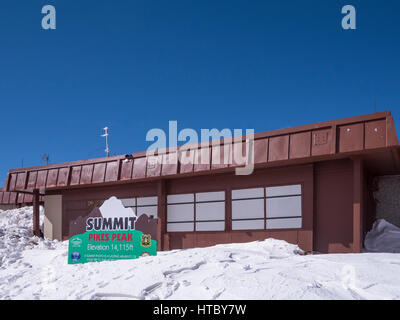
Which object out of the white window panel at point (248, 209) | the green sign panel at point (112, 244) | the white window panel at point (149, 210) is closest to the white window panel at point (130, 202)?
the white window panel at point (149, 210)

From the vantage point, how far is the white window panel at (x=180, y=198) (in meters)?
15.2

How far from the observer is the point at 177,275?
827 centimetres

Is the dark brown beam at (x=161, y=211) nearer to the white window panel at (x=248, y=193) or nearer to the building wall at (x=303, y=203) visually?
the building wall at (x=303, y=203)

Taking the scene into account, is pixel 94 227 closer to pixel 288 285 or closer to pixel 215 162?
pixel 215 162

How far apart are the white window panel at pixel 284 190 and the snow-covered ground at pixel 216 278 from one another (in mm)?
2330

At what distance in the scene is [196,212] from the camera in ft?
49.2

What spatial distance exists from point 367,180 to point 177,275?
30.4 ft

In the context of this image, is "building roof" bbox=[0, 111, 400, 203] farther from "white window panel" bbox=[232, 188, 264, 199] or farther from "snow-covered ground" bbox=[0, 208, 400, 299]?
"snow-covered ground" bbox=[0, 208, 400, 299]

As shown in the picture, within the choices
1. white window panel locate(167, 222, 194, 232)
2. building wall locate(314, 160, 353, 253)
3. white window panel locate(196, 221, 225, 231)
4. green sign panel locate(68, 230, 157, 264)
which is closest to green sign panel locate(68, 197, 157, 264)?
green sign panel locate(68, 230, 157, 264)

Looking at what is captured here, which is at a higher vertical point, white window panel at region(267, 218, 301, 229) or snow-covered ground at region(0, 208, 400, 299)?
white window panel at region(267, 218, 301, 229)

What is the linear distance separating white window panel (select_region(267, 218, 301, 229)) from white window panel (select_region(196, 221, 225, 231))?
178 centimetres

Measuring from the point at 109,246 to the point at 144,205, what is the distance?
5139 millimetres

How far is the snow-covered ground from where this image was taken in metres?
6.75
